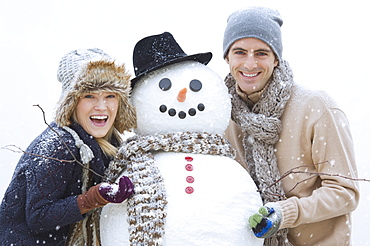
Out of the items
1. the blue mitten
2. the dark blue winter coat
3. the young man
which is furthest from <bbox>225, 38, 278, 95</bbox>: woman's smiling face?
the dark blue winter coat

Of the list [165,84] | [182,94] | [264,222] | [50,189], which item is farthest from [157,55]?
[264,222]

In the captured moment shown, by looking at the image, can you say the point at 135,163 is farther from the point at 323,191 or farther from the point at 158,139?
the point at 323,191

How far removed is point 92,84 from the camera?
2.38m

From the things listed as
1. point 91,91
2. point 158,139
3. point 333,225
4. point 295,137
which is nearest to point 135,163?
point 158,139

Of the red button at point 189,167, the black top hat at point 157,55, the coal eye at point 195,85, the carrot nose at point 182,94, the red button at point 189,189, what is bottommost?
the red button at point 189,189

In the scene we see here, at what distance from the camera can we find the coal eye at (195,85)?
2.52 m

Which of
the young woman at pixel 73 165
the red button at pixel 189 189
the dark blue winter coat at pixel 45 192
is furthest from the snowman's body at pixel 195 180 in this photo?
the dark blue winter coat at pixel 45 192

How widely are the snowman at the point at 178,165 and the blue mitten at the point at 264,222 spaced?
0.06 metres

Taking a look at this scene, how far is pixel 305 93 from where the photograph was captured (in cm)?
274

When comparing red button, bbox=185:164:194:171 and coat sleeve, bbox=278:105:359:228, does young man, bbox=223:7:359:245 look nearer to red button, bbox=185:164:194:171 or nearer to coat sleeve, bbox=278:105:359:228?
coat sleeve, bbox=278:105:359:228

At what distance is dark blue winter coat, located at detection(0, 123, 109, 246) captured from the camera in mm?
2236

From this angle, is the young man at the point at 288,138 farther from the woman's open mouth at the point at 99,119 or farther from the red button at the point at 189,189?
the woman's open mouth at the point at 99,119

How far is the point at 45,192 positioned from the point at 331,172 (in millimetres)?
1480

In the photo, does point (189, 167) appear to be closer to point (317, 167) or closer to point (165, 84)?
point (165, 84)
